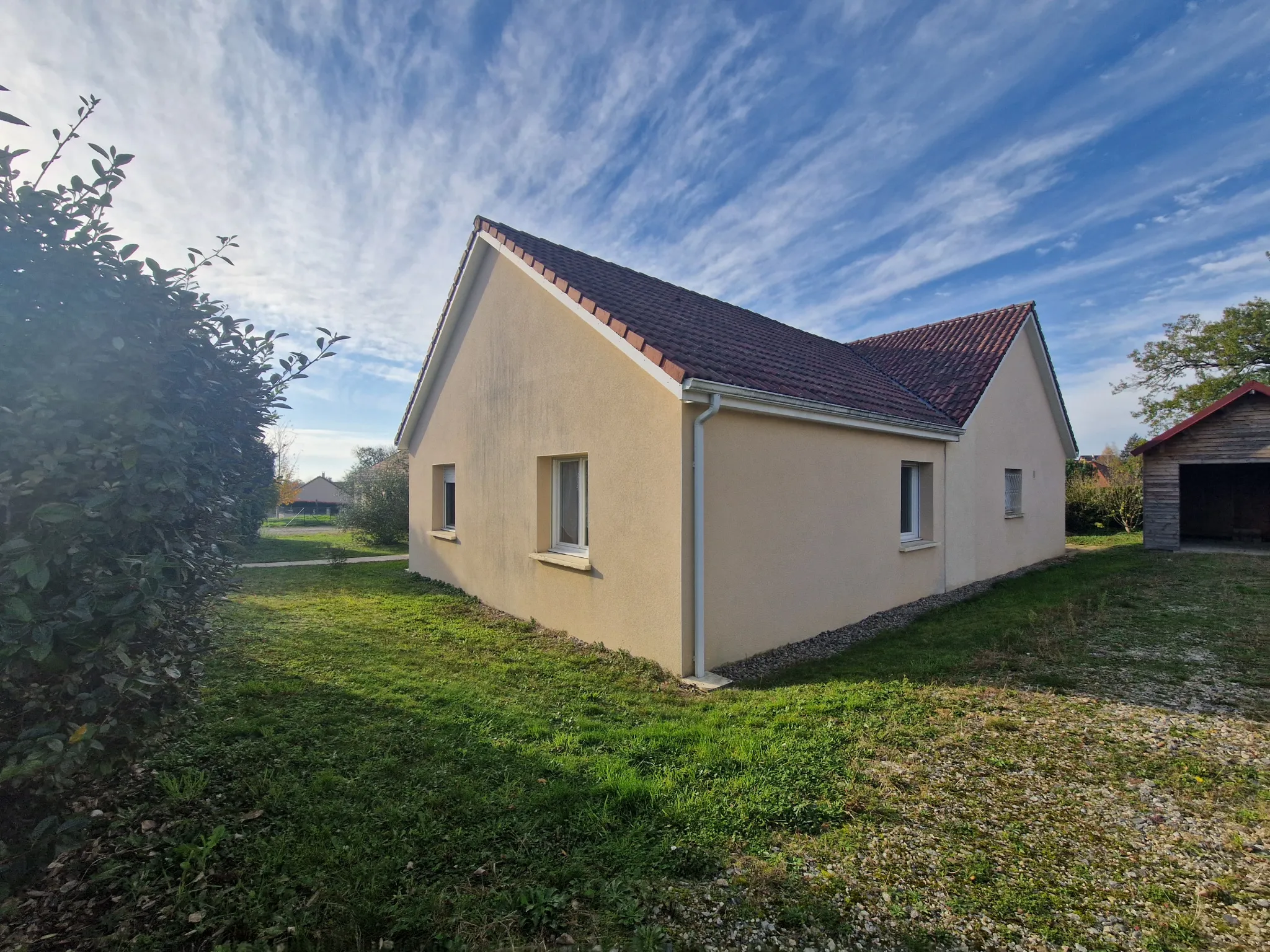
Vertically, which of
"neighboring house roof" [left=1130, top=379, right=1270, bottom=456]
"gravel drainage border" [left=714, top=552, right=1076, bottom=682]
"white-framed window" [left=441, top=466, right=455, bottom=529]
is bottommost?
"gravel drainage border" [left=714, top=552, right=1076, bottom=682]

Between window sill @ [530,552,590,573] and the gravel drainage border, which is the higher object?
window sill @ [530,552,590,573]

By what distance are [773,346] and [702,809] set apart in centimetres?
815

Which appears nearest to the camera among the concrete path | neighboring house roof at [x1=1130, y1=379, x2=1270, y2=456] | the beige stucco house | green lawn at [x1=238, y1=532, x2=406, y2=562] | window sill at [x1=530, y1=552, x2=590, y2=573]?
the beige stucco house

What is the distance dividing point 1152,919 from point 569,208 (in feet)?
37.3

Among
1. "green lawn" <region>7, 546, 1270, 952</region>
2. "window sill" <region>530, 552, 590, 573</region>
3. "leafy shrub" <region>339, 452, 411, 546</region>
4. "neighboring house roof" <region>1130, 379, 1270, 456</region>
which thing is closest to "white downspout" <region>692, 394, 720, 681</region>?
"green lawn" <region>7, 546, 1270, 952</region>

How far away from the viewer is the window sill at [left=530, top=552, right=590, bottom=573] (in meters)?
7.35

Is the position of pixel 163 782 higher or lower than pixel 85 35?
lower

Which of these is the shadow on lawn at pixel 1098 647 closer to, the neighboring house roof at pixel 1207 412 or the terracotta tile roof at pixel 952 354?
the terracotta tile roof at pixel 952 354

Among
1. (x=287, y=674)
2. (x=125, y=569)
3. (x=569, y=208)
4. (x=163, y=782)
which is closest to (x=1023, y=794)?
(x=125, y=569)

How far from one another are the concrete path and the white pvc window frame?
5.07 metres

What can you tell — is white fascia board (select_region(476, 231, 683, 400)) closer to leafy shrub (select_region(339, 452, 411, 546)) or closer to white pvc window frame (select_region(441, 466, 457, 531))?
white pvc window frame (select_region(441, 466, 457, 531))

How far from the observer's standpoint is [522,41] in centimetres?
770

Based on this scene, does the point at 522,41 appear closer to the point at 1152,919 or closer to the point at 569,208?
the point at 569,208

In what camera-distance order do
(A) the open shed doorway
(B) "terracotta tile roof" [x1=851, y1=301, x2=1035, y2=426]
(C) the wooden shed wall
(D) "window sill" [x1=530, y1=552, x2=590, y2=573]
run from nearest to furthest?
(D) "window sill" [x1=530, y1=552, x2=590, y2=573] < (B) "terracotta tile roof" [x1=851, y1=301, x2=1035, y2=426] < (C) the wooden shed wall < (A) the open shed doorway
